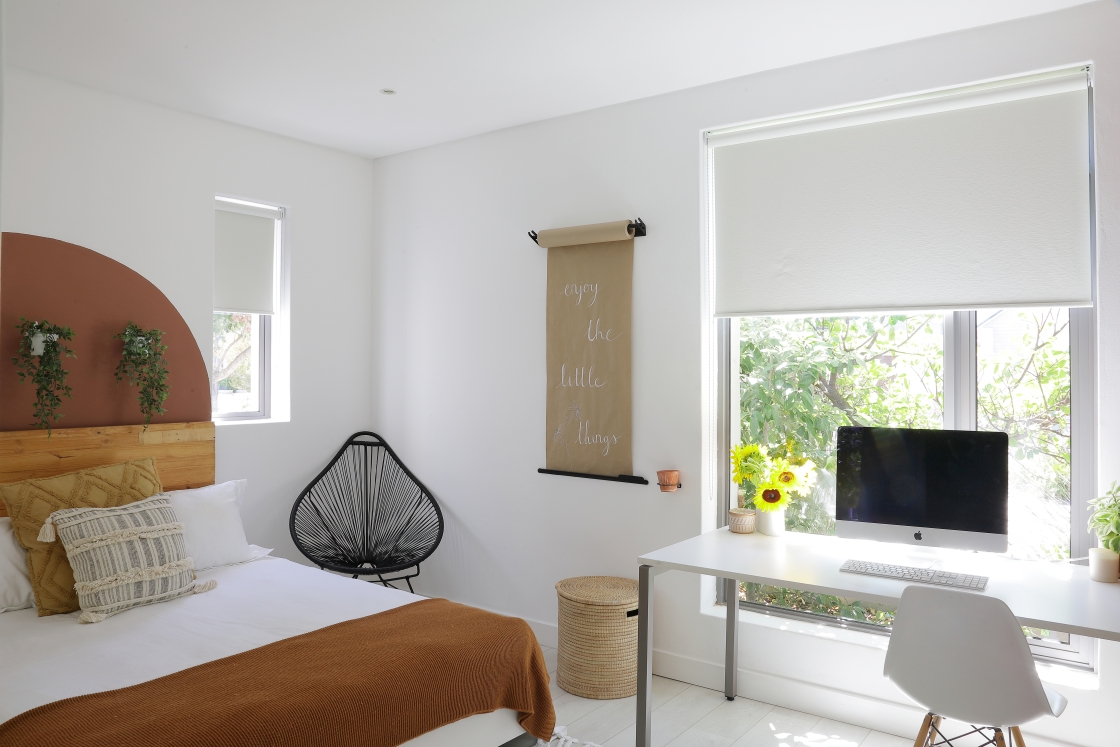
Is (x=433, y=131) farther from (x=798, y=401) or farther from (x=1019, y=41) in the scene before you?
(x=1019, y=41)

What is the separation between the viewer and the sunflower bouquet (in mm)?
3240

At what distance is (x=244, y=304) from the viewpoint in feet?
14.0

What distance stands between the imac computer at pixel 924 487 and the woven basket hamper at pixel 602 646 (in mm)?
1003

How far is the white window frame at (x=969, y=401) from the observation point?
9.42ft

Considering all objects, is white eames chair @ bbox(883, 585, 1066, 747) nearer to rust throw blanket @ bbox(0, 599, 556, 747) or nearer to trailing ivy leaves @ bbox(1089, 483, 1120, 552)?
trailing ivy leaves @ bbox(1089, 483, 1120, 552)

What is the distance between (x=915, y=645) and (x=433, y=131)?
3.29 metres

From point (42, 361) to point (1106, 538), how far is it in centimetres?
400

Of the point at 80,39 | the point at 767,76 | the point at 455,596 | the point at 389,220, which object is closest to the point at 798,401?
the point at 767,76

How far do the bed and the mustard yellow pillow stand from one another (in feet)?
0.32

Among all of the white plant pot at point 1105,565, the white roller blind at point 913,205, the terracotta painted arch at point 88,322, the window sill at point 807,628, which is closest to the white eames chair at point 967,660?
the white plant pot at point 1105,565

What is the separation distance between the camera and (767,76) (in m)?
3.41

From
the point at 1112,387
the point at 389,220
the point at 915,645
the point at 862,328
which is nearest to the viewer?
the point at 915,645

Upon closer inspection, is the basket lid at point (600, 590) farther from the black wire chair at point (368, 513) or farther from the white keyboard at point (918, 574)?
the white keyboard at point (918, 574)

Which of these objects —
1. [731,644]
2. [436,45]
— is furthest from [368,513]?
[436,45]
